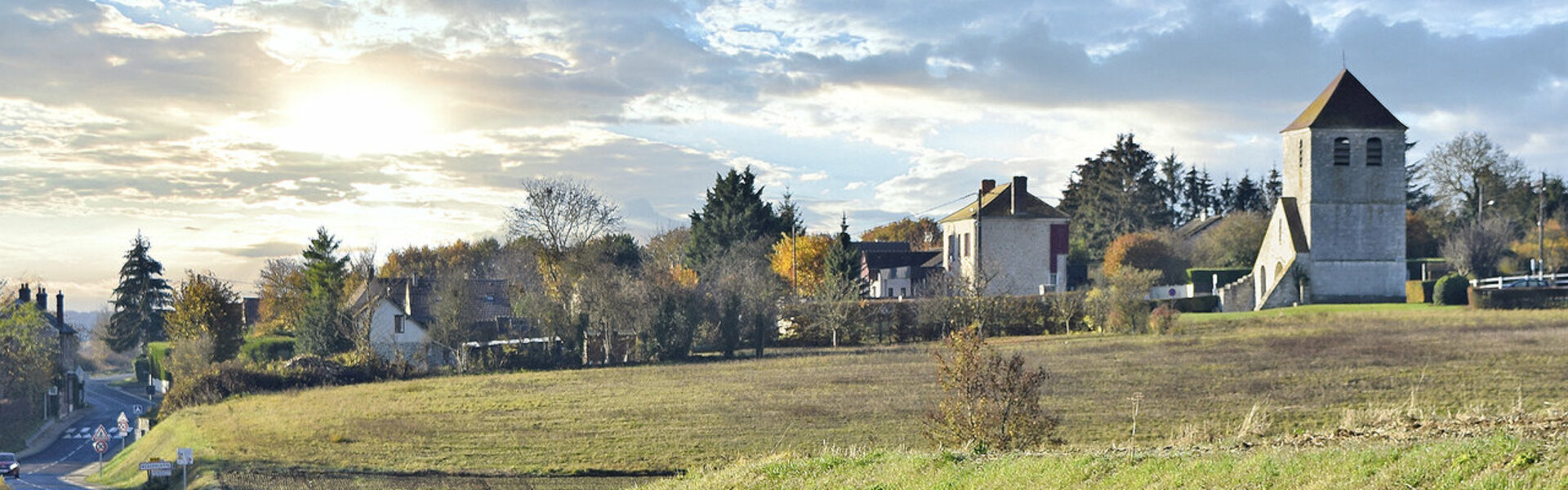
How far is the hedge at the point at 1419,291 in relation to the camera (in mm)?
57906

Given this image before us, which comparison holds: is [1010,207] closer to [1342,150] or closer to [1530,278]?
[1342,150]

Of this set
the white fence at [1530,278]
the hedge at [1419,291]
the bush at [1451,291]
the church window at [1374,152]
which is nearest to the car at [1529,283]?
the white fence at [1530,278]

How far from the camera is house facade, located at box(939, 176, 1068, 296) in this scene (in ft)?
238

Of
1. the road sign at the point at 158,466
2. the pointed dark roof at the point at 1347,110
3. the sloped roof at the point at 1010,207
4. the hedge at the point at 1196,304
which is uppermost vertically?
the pointed dark roof at the point at 1347,110

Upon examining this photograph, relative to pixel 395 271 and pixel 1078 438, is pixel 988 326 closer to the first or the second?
pixel 1078 438

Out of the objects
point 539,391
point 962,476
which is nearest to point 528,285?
point 539,391

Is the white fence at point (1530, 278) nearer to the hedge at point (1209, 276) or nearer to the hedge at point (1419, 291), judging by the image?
the hedge at point (1419, 291)

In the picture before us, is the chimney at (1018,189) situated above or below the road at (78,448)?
above

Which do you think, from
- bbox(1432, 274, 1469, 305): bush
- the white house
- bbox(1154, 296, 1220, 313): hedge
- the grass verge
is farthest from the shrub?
bbox(1154, 296, 1220, 313): hedge

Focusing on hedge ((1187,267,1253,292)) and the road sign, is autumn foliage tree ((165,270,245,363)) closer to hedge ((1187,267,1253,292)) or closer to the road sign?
the road sign

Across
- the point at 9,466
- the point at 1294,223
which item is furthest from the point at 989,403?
the point at 1294,223

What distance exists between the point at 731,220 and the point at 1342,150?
125 feet

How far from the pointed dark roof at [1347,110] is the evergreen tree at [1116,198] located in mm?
32165

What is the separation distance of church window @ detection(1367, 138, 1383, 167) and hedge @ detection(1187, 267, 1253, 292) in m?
12.8
